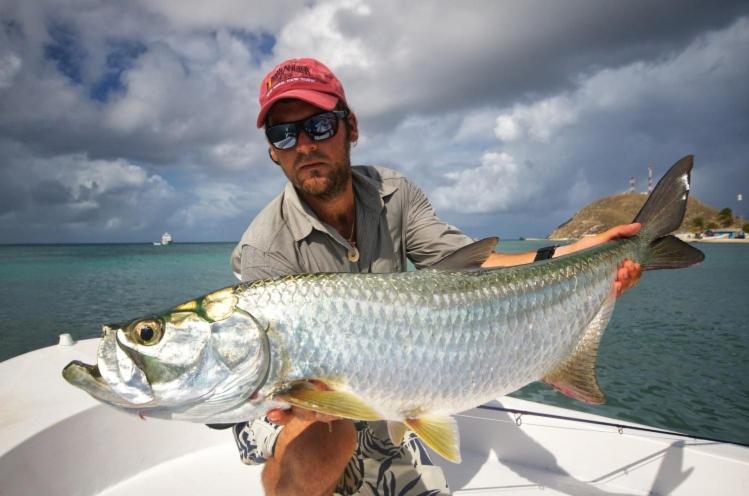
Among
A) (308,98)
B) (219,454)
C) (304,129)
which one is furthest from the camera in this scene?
(219,454)

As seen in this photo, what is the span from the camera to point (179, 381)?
1796 mm

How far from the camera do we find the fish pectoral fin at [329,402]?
72.6 inches

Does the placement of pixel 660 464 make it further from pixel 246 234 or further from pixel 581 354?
pixel 246 234

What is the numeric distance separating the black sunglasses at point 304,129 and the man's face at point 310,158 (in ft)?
0.10

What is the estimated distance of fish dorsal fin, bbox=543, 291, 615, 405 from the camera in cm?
239

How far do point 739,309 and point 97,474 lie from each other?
21156 mm

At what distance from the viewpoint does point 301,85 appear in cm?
296

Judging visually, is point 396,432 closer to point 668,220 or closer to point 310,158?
point 310,158

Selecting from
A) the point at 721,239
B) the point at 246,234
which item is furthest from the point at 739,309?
the point at 721,239

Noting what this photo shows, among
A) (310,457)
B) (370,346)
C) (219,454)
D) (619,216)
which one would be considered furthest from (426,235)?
(619,216)

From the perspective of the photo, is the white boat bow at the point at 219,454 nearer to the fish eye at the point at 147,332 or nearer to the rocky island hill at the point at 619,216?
the fish eye at the point at 147,332

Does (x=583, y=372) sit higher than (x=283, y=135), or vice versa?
(x=283, y=135)

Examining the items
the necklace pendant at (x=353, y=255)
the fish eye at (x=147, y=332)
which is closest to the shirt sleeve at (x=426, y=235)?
the necklace pendant at (x=353, y=255)

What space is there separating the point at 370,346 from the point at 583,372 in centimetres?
126
